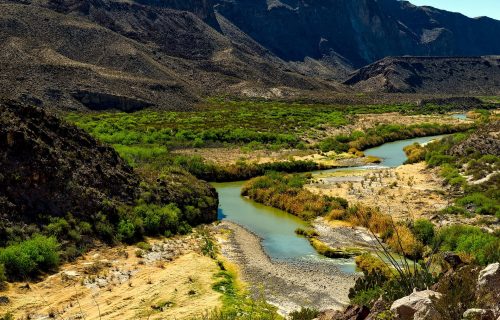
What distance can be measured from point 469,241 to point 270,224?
40.4 feet

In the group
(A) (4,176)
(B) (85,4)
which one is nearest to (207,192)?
(A) (4,176)

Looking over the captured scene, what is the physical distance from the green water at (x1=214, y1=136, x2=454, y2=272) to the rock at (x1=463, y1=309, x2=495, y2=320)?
14.5m

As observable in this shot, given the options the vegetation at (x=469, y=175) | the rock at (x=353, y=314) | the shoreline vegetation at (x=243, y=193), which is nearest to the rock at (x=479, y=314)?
the shoreline vegetation at (x=243, y=193)

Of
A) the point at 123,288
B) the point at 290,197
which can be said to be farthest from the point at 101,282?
the point at 290,197

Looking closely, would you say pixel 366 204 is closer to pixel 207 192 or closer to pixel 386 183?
pixel 386 183

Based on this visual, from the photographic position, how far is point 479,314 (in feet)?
33.3

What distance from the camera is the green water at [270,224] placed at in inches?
1061

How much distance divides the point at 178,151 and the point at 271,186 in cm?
2010

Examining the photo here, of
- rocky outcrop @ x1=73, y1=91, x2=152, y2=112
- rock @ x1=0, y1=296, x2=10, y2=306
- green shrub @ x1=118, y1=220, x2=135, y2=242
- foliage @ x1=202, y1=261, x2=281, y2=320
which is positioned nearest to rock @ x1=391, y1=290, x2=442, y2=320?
foliage @ x1=202, y1=261, x2=281, y2=320

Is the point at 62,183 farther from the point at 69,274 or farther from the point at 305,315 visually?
the point at 305,315

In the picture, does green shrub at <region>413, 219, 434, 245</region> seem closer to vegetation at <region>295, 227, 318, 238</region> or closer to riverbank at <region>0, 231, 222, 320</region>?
Answer: vegetation at <region>295, 227, 318, 238</region>

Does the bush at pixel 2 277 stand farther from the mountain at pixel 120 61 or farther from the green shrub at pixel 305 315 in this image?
the mountain at pixel 120 61

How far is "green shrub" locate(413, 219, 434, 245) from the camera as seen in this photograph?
27.6m

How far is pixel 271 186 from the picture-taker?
4047cm
